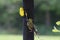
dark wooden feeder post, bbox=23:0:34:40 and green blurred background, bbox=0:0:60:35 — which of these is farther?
green blurred background, bbox=0:0:60:35

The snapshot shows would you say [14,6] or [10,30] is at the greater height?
[14,6]

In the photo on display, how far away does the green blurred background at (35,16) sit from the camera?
146 centimetres

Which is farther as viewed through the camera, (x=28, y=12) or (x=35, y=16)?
(x=35, y=16)

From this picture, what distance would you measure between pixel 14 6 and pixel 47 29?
1.30 feet

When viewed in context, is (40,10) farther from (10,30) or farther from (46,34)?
(10,30)

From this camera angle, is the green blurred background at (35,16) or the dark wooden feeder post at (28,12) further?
the green blurred background at (35,16)

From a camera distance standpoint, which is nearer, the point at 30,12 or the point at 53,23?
the point at 30,12

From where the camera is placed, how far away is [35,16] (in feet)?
4.77

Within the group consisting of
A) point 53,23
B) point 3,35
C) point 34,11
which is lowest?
point 3,35

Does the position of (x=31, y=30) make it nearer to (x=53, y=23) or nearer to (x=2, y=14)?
(x=53, y=23)

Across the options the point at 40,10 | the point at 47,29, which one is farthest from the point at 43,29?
the point at 40,10

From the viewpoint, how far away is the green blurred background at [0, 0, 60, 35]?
146cm

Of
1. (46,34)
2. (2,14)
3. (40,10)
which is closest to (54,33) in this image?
(46,34)

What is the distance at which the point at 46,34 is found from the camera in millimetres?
1465
